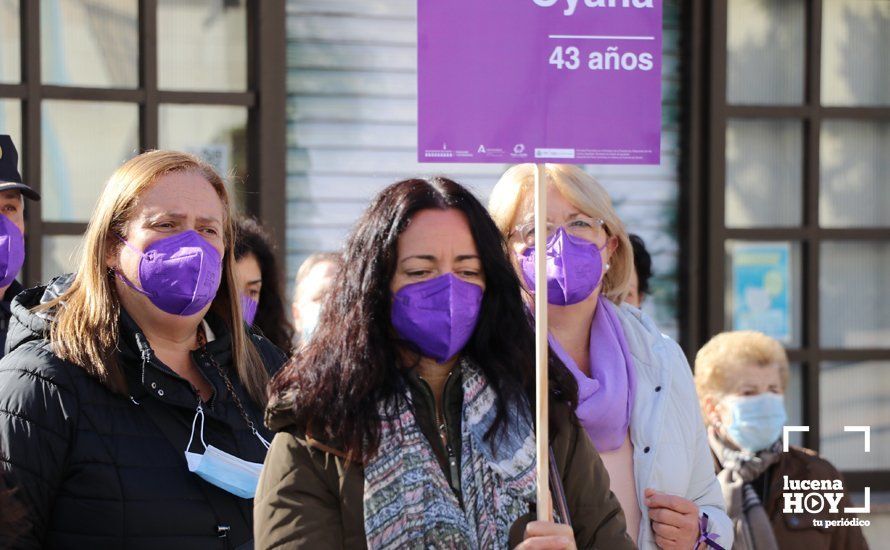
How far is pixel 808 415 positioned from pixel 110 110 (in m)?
4.07

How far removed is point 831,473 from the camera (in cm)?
493

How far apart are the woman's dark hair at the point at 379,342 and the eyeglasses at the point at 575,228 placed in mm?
655

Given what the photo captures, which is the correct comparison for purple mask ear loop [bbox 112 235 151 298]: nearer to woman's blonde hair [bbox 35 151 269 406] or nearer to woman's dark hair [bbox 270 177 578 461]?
woman's blonde hair [bbox 35 151 269 406]

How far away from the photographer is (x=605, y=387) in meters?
3.62

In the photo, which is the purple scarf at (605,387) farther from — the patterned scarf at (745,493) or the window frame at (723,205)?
the window frame at (723,205)

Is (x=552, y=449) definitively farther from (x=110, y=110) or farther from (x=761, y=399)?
(x=110, y=110)

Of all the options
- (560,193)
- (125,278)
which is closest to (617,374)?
(560,193)

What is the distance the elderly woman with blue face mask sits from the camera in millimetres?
4750

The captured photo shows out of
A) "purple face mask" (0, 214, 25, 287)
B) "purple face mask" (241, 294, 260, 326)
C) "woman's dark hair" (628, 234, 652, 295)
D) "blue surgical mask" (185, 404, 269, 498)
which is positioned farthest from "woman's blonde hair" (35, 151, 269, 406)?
"woman's dark hair" (628, 234, 652, 295)

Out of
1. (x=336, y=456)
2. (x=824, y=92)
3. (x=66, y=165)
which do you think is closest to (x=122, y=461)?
(x=336, y=456)

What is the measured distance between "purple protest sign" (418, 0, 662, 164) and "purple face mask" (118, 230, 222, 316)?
0.69m

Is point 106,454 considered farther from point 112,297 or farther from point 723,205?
point 723,205

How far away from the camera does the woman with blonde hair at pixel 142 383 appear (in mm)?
3078

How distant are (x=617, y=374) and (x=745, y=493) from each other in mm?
1412
